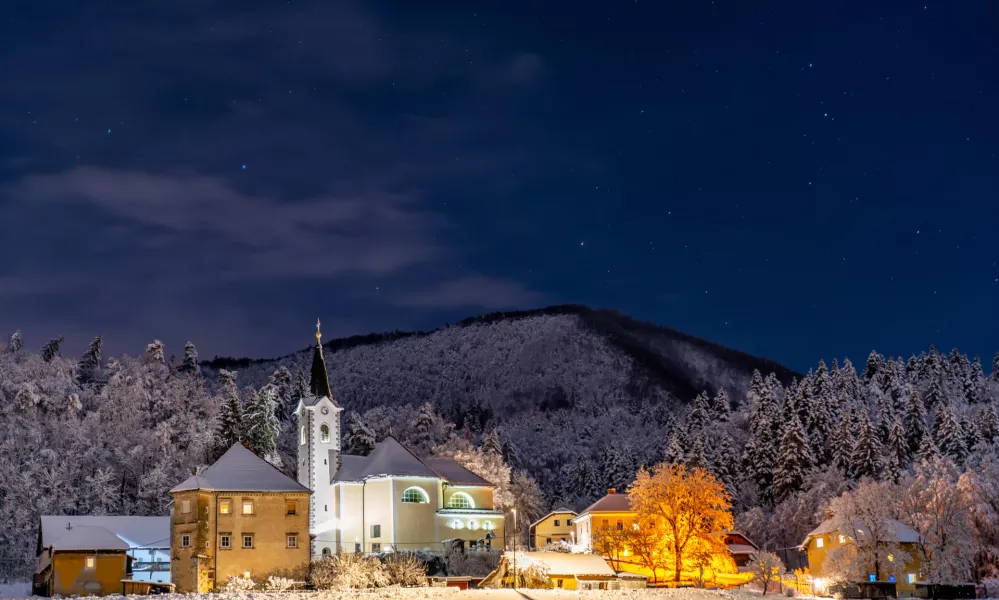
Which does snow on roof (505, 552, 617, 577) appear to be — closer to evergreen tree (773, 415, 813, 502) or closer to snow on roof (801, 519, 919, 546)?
snow on roof (801, 519, 919, 546)

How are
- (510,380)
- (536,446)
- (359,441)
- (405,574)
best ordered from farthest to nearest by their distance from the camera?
(510,380)
(536,446)
(359,441)
(405,574)

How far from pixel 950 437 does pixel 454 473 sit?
42.2 meters

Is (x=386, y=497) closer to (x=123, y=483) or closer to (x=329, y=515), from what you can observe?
(x=329, y=515)

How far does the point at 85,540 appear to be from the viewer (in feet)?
195

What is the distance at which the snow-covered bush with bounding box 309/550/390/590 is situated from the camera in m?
49.5

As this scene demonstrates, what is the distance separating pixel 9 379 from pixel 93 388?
36.8ft

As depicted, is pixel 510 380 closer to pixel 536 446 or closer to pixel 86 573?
pixel 536 446

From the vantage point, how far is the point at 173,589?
2133 inches

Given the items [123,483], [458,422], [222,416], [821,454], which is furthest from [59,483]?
[458,422]

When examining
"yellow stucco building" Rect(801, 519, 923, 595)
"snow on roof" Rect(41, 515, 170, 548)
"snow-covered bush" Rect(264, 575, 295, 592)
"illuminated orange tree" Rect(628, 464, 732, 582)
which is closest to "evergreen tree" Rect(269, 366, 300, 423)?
"snow on roof" Rect(41, 515, 170, 548)

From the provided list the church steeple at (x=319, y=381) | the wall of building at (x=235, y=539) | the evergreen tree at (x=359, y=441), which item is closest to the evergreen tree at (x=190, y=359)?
the evergreen tree at (x=359, y=441)

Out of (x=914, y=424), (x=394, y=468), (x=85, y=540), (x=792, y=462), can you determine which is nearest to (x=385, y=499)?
(x=394, y=468)

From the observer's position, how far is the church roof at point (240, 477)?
196 ft

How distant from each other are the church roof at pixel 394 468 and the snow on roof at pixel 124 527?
1380cm
